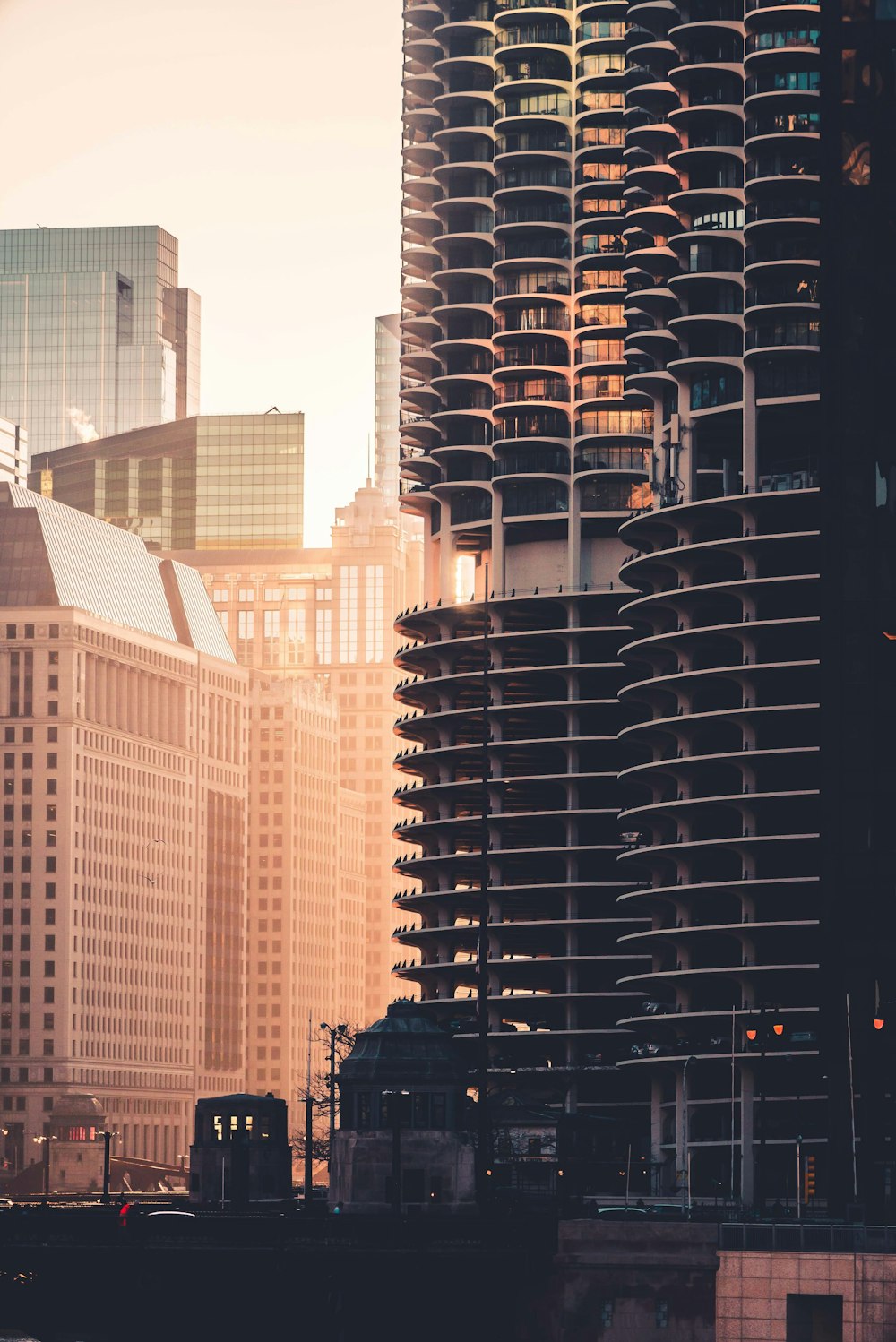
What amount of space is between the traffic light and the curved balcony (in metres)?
3.11

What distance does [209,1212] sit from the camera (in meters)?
133

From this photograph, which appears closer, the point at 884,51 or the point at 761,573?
the point at 884,51

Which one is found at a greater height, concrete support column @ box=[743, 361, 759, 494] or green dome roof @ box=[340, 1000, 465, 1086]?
concrete support column @ box=[743, 361, 759, 494]

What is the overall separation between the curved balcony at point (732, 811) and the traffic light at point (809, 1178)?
311cm

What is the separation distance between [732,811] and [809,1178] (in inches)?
968

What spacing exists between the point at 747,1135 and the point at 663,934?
50.9 feet

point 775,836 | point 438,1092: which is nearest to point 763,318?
point 775,836

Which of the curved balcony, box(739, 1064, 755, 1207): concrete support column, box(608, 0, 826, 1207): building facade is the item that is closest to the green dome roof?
box(739, 1064, 755, 1207): concrete support column

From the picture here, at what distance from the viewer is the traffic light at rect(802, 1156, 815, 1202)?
585 feet

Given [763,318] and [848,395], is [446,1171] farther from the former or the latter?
[763,318]

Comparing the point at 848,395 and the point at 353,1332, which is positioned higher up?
the point at 848,395

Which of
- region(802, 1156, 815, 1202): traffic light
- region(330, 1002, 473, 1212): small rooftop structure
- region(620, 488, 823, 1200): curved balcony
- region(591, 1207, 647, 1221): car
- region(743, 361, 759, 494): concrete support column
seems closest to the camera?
region(591, 1207, 647, 1221): car

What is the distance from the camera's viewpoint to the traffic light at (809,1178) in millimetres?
178375

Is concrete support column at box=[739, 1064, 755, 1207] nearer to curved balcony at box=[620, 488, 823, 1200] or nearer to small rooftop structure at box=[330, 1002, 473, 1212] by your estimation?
curved balcony at box=[620, 488, 823, 1200]
